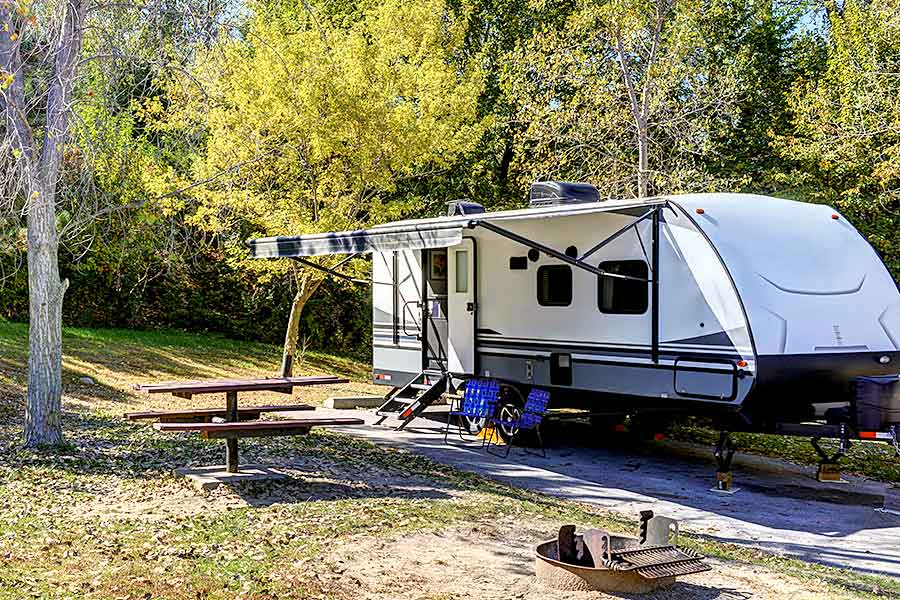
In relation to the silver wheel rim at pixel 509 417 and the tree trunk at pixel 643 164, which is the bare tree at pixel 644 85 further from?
the silver wheel rim at pixel 509 417

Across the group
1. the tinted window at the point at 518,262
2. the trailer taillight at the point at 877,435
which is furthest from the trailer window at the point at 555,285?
the trailer taillight at the point at 877,435

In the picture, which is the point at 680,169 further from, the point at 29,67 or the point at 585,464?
the point at 29,67

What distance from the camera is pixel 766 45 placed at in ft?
69.4

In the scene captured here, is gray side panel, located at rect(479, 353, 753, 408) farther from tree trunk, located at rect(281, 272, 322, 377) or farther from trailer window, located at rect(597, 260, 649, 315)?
tree trunk, located at rect(281, 272, 322, 377)

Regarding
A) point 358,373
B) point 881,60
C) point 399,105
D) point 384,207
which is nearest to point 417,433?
point 384,207

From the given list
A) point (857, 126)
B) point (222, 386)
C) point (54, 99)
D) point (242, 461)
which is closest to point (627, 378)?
point (242, 461)

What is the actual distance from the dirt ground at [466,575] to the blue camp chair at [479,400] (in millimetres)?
5400

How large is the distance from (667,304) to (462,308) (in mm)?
3593

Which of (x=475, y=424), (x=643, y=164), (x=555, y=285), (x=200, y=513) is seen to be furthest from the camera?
(x=643, y=164)

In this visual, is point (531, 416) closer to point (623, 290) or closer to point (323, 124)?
point (623, 290)

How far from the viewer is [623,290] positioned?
11047 mm

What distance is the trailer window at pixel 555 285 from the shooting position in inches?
467

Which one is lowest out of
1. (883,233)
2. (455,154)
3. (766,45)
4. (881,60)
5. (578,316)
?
(578,316)

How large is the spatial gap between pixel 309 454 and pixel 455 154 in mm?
9313
